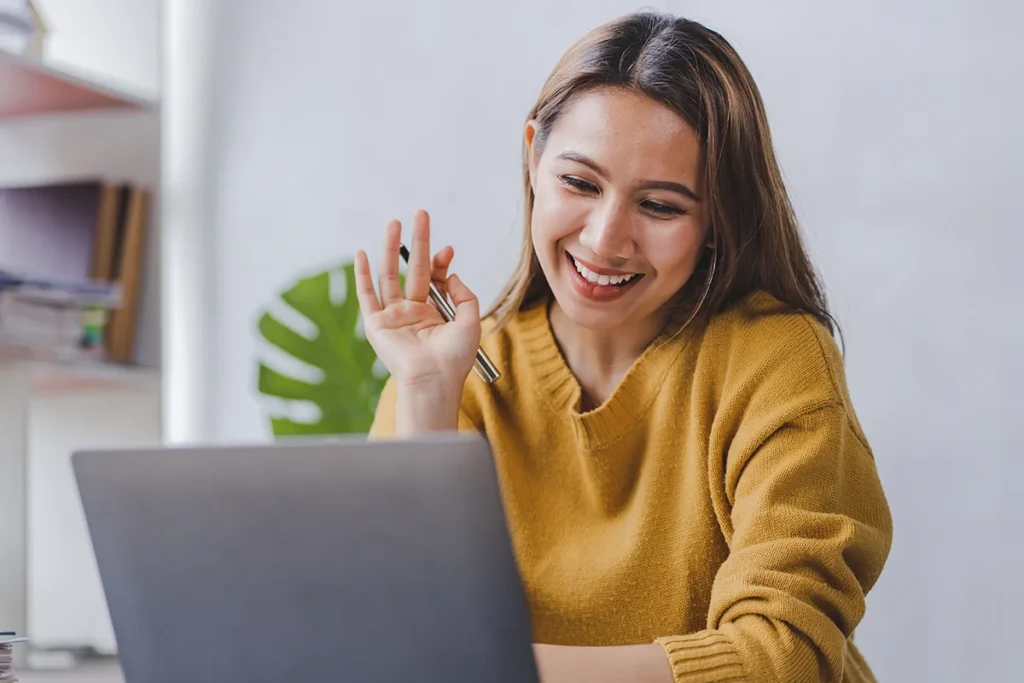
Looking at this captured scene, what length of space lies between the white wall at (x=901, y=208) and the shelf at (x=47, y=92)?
0.60 metres

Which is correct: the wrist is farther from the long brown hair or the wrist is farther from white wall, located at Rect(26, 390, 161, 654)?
white wall, located at Rect(26, 390, 161, 654)

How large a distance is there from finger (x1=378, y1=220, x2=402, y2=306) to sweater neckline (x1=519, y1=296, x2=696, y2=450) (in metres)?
0.18

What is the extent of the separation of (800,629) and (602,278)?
437 millimetres

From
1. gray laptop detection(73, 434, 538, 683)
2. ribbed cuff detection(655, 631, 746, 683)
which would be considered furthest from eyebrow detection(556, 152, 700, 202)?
gray laptop detection(73, 434, 538, 683)

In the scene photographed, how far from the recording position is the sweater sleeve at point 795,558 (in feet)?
3.23

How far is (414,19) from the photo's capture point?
254 centimetres

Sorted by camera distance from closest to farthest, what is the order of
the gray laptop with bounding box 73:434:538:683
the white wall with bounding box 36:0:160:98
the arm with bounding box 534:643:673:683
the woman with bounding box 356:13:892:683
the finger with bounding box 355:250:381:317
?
the gray laptop with bounding box 73:434:538:683
the arm with bounding box 534:643:673:683
the woman with bounding box 356:13:892:683
the finger with bounding box 355:250:381:317
the white wall with bounding box 36:0:160:98

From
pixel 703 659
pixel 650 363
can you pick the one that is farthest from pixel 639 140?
pixel 703 659

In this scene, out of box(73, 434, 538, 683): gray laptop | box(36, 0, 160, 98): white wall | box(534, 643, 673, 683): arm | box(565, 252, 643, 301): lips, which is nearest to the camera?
box(73, 434, 538, 683): gray laptop

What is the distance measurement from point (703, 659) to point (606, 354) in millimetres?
507

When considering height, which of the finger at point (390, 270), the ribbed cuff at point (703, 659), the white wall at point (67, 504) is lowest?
the white wall at point (67, 504)

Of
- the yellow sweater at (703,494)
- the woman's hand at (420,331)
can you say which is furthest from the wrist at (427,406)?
the yellow sweater at (703,494)

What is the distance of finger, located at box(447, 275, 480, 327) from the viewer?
52.7 inches

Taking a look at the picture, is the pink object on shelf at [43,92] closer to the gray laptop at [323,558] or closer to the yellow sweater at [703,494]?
the yellow sweater at [703,494]
